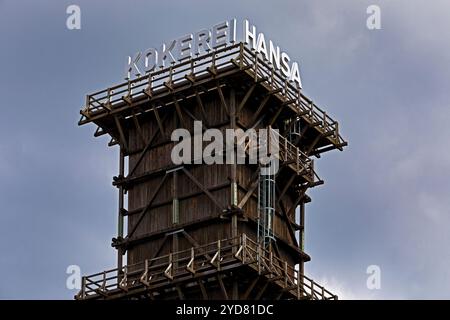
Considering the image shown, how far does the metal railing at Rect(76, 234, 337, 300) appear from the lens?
111 m

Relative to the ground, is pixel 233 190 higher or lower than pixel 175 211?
higher

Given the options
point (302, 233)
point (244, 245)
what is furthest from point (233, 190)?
point (302, 233)

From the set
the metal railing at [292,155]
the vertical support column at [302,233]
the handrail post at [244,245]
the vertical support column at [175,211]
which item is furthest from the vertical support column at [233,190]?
the vertical support column at [302,233]

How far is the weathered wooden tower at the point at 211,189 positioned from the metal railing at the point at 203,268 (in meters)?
0.08

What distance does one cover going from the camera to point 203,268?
111 m

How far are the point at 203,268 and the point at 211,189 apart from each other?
5.85m

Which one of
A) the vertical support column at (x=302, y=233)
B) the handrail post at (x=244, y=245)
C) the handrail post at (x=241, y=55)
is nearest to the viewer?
the handrail post at (x=244, y=245)

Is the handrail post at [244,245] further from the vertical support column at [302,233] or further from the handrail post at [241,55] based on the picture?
the handrail post at [241,55]

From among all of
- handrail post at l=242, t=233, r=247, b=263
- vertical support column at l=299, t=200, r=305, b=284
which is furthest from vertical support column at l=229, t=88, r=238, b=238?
vertical support column at l=299, t=200, r=305, b=284

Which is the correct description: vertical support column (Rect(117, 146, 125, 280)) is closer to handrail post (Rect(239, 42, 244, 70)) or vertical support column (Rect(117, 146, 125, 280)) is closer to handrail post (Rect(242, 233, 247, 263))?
handrail post (Rect(242, 233, 247, 263))

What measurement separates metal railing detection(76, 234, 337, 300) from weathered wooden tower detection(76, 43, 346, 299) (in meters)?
0.08

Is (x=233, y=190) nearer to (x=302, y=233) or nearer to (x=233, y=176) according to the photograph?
(x=233, y=176)

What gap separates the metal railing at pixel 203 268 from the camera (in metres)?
111
